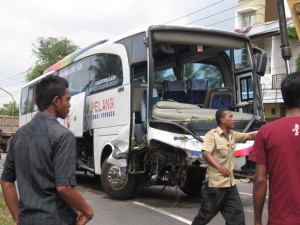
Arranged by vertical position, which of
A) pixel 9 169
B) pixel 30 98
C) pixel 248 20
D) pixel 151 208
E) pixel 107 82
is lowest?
pixel 151 208

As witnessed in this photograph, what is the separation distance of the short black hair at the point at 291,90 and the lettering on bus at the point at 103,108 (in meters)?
6.61

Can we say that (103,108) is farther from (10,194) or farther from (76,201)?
(76,201)

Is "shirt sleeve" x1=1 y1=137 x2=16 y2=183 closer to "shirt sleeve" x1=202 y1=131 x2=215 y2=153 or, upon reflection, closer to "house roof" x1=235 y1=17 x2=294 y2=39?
"shirt sleeve" x1=202 y1=131 x2=215 y2=153

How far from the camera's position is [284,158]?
2.95 metres

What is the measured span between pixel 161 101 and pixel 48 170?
5914 millimetres

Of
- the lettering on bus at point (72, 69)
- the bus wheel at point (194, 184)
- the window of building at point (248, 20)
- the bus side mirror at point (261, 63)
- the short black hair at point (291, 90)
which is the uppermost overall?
the window of building at point (248, 20)

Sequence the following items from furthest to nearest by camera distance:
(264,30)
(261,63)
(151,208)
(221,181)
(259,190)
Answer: (264,30), (261,63), (151,208), (221,181), (259,190)

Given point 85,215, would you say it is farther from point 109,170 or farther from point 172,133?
point 109,170

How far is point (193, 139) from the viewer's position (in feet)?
26.4

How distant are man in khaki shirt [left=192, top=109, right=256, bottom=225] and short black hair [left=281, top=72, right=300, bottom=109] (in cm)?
255

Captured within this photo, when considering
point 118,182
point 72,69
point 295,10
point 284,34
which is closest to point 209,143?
point 295,10

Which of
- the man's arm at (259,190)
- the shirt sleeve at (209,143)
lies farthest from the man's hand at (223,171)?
the man's arm at (259,190)

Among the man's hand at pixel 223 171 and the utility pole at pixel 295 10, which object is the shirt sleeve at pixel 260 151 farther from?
the utility pole at pixel 295 10

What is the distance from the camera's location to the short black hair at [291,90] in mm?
2992
